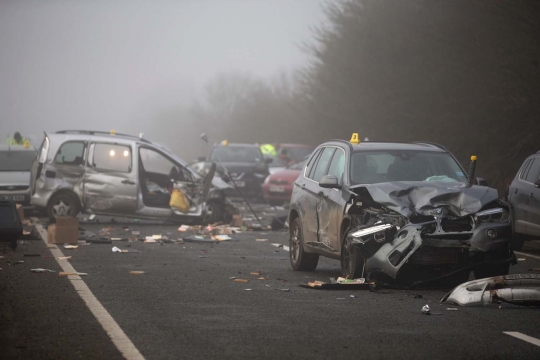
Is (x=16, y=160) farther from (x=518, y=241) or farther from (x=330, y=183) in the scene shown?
(x=330, y=183)

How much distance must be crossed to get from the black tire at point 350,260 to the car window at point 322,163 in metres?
1.79

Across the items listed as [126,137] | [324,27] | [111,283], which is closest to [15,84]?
[324,27]

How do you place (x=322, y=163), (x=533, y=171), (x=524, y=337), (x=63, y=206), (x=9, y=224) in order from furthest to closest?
(x=63, y=206), (x=533, y=171), (x=9, y=224), (x=322, y=163), (x=524, y=337)

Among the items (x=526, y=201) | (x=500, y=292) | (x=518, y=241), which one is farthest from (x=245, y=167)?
(x=500, y=292)

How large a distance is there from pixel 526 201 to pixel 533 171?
1.86ft

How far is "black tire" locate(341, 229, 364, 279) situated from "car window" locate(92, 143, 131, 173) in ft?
37.9

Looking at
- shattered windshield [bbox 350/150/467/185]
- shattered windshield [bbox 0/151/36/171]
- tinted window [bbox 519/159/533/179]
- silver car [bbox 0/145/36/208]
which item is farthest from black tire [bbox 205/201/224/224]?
shattered windshield [bbox 350/150/467/185]

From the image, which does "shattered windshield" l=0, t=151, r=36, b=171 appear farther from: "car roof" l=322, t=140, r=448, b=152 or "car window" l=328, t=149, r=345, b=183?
"car roof" l=322, t=140, r=448, b=152

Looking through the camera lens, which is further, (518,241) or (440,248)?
(518,241)

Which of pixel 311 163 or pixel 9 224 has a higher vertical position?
pixel 311 163

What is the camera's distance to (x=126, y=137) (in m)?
23.7

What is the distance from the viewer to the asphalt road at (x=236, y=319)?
25.4 feet

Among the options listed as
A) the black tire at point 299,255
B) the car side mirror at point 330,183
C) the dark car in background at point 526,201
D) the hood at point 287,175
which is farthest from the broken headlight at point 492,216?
the hood at point 287,175

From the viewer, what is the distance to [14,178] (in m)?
25.8
